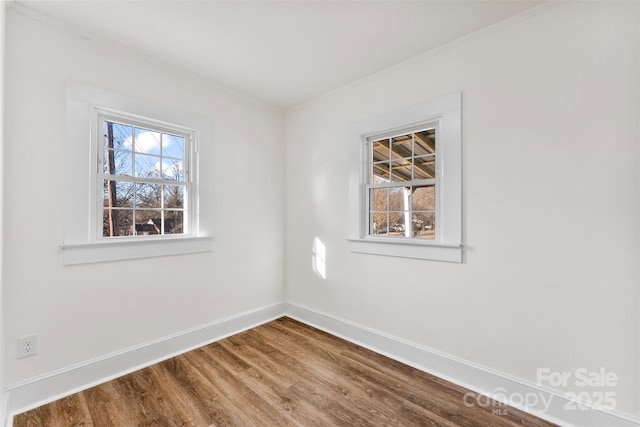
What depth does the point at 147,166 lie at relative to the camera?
2.40 metres

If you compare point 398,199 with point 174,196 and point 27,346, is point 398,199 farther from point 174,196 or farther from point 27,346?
point 27,346

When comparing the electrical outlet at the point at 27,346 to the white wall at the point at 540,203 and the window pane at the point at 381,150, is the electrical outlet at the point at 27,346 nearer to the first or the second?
the white wall at the point at 540,203

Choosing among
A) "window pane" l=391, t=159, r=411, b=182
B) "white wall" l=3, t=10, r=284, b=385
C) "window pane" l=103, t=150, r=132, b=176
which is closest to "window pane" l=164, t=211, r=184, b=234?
"white wall" l=3, t=10, r=284, b=385

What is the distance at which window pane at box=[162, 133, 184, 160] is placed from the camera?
99.2 inches

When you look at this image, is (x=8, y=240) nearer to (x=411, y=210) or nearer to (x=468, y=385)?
(x=411, y=210)

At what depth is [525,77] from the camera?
1.83 meters

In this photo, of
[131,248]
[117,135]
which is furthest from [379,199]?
[117,135]

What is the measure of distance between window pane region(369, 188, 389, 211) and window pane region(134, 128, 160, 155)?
2011 mm

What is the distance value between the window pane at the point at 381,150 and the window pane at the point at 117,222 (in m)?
2.23

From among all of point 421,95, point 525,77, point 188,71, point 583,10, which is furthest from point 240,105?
point 583,10

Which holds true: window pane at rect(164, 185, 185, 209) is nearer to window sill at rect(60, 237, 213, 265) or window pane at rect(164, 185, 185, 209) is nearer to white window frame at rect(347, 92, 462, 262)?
window sill at rect(60, 237, 213, 265)

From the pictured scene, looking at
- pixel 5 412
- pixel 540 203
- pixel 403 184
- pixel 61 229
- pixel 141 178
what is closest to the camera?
pixel 5 412

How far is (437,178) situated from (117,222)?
8.58 ft

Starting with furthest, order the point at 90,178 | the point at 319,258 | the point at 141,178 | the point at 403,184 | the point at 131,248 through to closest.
Result: the point at 319,258 → the point at 403,184 → the point at 141,178 → the point at 131,248 → the point at 90,178
